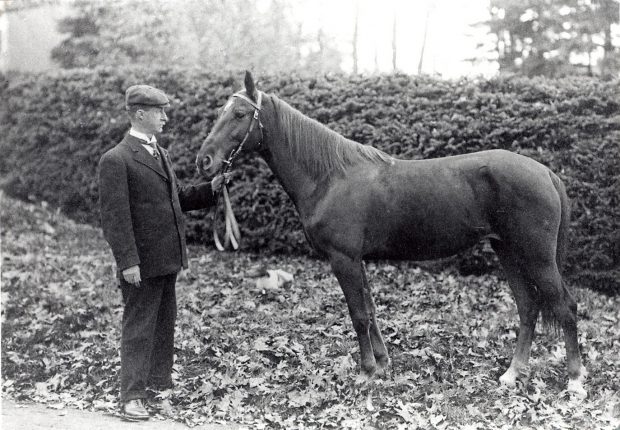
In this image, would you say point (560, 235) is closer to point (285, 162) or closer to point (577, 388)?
point (577, 388)

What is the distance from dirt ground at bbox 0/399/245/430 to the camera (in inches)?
164

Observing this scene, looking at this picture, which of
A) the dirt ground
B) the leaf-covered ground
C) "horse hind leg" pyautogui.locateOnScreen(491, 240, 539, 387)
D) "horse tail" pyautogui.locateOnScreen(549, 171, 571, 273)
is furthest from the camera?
"horse hind leg" pyautogui.locateOnScreen(491, 240, 539, 387)

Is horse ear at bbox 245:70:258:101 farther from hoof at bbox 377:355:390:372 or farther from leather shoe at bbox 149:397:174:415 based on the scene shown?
leather shoe at bbox 149:397:174:415

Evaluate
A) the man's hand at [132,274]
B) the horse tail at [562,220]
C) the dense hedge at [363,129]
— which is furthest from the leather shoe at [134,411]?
the dense hedge at [363,129]

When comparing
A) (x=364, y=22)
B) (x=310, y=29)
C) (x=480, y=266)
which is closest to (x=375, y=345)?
(x=480, y=266)

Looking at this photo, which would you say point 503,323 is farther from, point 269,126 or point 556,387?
point 269,126

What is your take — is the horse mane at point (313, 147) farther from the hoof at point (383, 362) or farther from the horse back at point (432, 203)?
the hoof at point (383, 362)

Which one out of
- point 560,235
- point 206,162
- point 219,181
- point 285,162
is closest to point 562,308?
point 560,235

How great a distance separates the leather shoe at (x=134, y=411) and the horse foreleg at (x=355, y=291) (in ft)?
5.53

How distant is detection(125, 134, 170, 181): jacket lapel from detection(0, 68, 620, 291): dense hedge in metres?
4.16

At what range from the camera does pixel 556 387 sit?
15.1ft

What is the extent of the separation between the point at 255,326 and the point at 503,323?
8.60 feet

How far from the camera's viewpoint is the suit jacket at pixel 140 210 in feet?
13.8

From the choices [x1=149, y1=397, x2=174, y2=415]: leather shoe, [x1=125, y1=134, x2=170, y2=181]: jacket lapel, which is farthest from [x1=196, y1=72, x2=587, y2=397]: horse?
[x1=149, y1=397, x2=174, y2=415]: leather shoe
